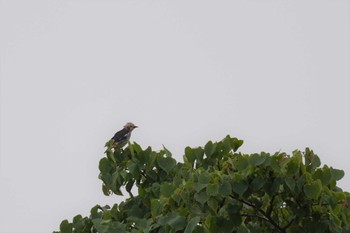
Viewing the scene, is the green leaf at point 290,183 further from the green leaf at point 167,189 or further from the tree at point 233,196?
the green leaf at point 167,189

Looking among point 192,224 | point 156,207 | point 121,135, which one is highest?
point 121,135

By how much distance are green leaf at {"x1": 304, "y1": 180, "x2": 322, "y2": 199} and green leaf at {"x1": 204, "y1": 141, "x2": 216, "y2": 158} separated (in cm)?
174

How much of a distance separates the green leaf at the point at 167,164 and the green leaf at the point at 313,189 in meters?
2.34

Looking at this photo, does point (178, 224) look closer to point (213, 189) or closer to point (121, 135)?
point (213, 189)

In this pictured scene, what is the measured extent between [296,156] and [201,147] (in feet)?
5.78

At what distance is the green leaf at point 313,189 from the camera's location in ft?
33.0

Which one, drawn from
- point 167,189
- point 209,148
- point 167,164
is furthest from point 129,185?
point 167,189

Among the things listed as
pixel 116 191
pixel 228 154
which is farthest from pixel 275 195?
pixel 116 191

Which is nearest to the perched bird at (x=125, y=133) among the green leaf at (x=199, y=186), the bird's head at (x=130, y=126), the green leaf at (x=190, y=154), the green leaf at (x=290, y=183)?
the bird's head at (x=130, y=126)

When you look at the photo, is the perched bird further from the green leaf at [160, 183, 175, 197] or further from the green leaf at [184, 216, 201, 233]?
the green leaf at [184, 216, 201, 233]

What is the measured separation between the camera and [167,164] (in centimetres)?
1190

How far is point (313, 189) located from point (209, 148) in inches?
73.4

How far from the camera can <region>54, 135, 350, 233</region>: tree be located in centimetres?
999

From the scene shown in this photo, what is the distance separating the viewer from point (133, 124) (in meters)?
17.5
